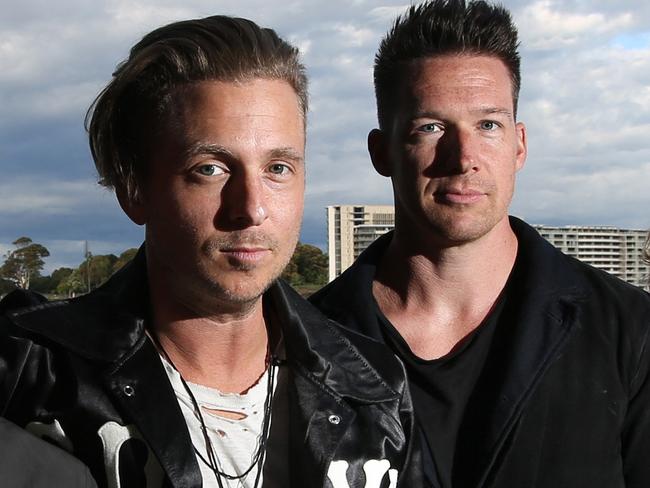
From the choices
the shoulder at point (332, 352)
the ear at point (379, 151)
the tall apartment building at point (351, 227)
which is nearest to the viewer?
the shoulder at point (332, 352)

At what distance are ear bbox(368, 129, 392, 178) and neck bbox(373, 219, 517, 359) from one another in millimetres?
295

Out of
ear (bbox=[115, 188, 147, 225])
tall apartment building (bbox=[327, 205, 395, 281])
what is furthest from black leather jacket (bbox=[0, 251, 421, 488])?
tall apartment building (bbox=[327, 205, 395, 281])

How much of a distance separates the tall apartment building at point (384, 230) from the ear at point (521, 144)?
145 ft

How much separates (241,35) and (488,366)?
5.15 feet

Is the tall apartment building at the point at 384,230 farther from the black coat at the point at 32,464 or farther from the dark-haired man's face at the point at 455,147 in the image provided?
the black coat at the point at 32,464

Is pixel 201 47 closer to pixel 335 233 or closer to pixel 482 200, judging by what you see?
pixel 482 200

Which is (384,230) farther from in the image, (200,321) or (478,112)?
(200,321)

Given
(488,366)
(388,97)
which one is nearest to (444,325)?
(488,366)

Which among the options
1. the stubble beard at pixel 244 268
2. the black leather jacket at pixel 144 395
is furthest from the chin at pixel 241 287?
the black leather jacket at pixel 144 395

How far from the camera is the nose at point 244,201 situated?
8.48ft

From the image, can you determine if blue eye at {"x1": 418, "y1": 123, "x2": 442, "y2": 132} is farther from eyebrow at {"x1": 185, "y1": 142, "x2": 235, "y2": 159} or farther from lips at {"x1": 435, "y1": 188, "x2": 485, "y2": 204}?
A: eyebrow at {"x1": 185, "y1": 142, "x2": 235, "y2": 159}

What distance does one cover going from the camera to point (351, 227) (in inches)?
3455

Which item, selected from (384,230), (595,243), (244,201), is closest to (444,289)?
(244,201)

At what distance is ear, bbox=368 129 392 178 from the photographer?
12.5ft
